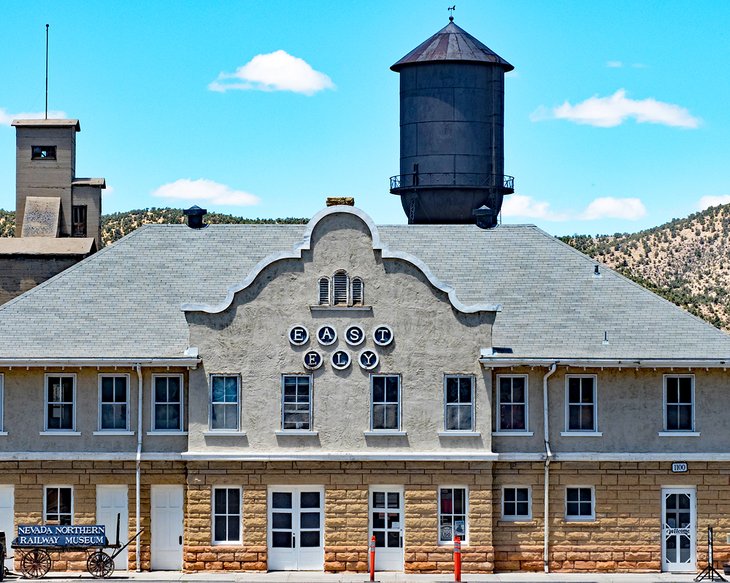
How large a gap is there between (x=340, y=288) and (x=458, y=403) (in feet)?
14.5

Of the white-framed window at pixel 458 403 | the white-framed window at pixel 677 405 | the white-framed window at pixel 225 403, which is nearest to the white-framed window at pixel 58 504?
the white-framed window at pixel 225 403

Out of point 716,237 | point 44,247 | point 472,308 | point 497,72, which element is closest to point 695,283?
point 716,237

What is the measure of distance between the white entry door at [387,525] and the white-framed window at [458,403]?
2.27 metres

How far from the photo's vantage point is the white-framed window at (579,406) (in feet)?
152

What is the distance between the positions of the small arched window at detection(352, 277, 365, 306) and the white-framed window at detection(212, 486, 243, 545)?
5.91 meters

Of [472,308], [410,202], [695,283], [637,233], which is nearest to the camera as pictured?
[472,308]

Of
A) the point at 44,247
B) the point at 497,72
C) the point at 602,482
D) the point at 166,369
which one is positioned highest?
the point at 497,72

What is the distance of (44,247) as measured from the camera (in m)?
59.4

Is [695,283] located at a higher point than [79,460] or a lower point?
higher

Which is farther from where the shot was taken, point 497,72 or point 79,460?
point 497,72

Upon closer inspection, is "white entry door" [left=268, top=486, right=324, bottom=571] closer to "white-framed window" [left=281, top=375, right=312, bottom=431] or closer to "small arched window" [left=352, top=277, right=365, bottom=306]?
"white-framed window" [left=281, top=375, right=312, bottom=431]

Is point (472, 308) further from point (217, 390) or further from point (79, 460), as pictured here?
point (79, 460)

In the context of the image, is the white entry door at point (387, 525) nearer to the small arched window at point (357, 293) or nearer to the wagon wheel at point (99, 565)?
the small arched window at point (357, 293)

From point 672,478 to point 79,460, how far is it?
16061mm
